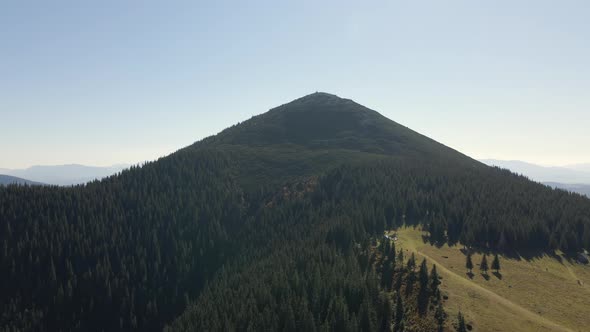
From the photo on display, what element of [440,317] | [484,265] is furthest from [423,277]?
[484,265]

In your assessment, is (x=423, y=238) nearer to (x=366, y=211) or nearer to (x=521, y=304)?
Answer: (x=366, y=211)

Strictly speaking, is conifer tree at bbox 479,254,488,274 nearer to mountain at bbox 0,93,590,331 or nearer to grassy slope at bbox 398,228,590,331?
grassy slope at bbox 398,228,590,331

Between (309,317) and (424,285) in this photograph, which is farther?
(424,285)

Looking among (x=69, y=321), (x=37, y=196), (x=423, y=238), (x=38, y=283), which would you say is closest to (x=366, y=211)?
(x=423, y=238)

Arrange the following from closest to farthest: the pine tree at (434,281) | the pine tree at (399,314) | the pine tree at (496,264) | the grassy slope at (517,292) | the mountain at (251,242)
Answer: the pine tree at (399,314), the grassy slope at (517,292), the pine tree at (434,281), the mountain at (251,242), the pine tree at (496,264)

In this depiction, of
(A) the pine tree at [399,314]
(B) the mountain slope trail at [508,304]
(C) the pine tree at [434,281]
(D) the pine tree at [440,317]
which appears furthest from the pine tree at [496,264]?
(A) the pine tree at [399,314]

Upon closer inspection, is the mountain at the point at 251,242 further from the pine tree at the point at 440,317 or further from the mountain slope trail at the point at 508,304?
the mountain slope trail at the point at 508,304
